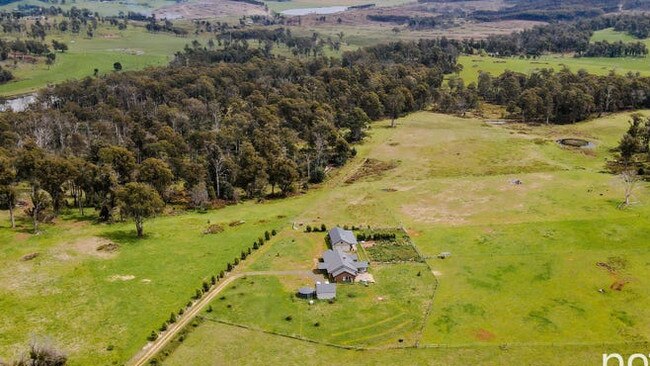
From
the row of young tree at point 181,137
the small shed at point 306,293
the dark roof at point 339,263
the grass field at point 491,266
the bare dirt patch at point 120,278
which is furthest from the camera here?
the row of young tree at point 181,137

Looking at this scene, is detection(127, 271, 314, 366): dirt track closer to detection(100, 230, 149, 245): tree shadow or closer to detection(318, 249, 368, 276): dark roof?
detection(318, 249, 368, 276): dark roof

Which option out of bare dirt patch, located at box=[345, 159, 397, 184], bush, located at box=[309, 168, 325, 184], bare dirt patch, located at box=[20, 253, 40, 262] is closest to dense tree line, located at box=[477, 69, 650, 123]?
bare dirt patch, located at box=[345, 159, 397, 184]

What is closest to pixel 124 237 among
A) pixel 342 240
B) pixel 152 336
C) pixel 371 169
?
pixel 152 336

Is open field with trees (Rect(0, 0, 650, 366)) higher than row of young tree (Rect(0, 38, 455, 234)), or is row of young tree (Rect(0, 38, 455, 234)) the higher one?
row of young tree (Rect(0, 38, 455, 234))

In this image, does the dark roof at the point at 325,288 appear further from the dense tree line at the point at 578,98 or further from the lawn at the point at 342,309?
the dense tree line at the point at 578,98

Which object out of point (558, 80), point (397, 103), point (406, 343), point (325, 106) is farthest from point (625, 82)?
point (406, 343)

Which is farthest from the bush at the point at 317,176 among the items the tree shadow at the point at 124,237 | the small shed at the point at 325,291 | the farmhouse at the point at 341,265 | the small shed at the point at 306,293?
the small shed at the point at 306,293
